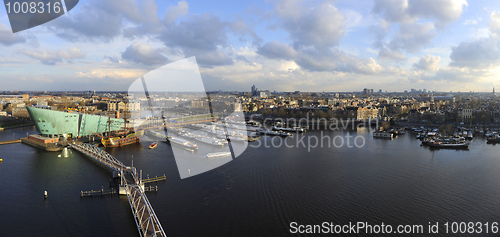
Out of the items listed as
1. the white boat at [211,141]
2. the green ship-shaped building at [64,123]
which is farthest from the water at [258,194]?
the green ship-shaped building at [64,123]

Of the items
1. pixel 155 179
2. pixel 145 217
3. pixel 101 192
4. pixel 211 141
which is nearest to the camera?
pixel 145 217

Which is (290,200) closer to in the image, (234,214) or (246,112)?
(234,214)

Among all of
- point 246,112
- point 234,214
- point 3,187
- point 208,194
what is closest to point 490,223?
point 234,214

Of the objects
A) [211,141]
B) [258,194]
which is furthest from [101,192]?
[211,141]

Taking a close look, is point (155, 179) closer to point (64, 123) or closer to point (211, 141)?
point (211, 141)

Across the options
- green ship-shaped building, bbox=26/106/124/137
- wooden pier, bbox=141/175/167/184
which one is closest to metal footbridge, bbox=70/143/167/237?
wooden pier, bbox=141/175/167/184
